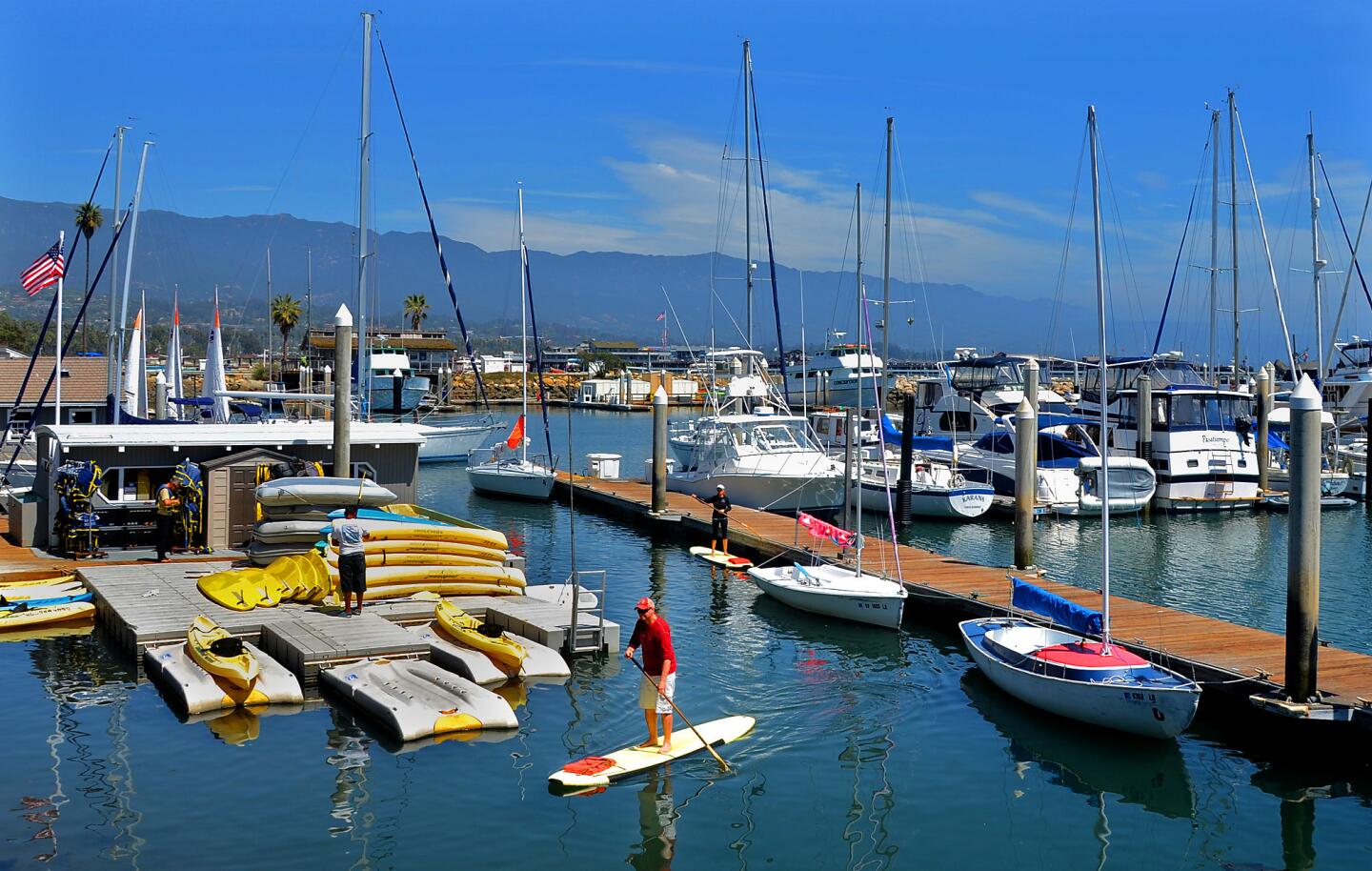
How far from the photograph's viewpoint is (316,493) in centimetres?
2197

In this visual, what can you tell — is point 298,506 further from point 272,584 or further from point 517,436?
point 517,436

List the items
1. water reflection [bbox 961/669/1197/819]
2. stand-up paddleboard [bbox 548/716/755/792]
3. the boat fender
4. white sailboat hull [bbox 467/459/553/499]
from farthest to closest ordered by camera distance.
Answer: white sailboat hull [bbox 467/459/553/499] → the boat fender → water reflection [bbox 961/669/1197/819] → stand-up paddleboard [bbox 548/716/755/792]

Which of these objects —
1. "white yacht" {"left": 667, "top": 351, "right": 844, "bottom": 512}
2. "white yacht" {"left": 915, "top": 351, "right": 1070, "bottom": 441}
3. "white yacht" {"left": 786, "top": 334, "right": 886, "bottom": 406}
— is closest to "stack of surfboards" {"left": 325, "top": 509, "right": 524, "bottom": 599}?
"white yacht" {"left": 667, "top": 351, "right": 844, "bottom": 512}

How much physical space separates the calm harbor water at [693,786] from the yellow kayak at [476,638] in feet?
1.96

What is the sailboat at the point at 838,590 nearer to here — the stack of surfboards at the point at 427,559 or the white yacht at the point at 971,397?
the stack of surfboards at the point at 427,559

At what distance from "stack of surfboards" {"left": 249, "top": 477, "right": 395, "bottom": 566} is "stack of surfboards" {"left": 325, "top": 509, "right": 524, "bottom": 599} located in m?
0.92

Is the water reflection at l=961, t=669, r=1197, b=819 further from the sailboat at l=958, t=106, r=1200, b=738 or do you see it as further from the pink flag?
the pink flag

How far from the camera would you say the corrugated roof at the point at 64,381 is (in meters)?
43.2

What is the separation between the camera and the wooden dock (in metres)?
15.9

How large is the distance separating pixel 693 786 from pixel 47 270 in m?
25.7

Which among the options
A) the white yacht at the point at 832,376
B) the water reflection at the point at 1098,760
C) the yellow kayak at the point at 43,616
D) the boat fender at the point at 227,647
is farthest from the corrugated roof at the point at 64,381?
the white yacht at the point at 832,376

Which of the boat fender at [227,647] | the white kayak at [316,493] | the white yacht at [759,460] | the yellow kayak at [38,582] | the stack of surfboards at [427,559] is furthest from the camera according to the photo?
the white yacht at [759,460]

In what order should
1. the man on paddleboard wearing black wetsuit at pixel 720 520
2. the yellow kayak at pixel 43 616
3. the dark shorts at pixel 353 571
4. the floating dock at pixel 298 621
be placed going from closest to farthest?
the floating dock at pixel 298 621
the dark shorts at pixel 353 571
the yellow kayak at pixel 43 616
the man on paddleboard wearing black wetsuit at pixel 720 520

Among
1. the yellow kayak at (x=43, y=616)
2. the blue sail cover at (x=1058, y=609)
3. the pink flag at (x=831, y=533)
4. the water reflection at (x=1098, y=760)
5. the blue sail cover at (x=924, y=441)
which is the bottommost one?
the water reflection at (x=1098, y=760)
